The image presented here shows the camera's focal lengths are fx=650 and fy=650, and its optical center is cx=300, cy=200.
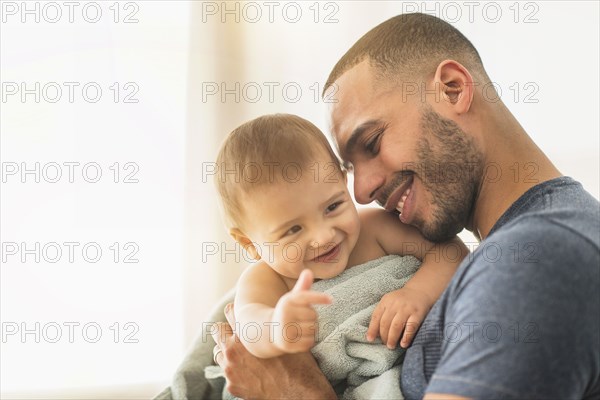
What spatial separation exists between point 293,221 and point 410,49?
516 millimetres

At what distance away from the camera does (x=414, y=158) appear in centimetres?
140

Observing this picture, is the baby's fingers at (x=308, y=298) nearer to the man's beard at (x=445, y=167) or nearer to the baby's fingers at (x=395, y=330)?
the baby's fingers at (x=395, y=330)

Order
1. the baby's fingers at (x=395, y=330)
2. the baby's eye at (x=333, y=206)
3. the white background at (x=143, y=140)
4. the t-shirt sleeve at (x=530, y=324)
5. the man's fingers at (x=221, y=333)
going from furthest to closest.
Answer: the white background at (x=143, y=140), the man's fingers at (x=221, y=333), the baby's eye at (x=333, y=206), the baby's fingers at (x=395, y=330), the t-shirt sleeve at (x=530, y=324)

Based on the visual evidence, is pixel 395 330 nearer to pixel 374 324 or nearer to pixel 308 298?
pixel 374 324

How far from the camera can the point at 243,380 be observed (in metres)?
1.31

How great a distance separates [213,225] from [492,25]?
1206mm

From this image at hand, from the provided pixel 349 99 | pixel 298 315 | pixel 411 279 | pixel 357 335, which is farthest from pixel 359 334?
pixel 349 99

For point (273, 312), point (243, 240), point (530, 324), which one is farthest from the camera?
point (243, 240)

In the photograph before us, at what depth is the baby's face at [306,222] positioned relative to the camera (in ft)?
4.08

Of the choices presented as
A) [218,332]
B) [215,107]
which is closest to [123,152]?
[215,107]

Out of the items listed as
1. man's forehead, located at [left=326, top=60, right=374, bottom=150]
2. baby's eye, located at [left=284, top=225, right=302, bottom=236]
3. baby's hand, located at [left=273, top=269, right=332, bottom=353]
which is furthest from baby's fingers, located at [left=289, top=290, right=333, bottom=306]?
man's forehead, located at [left=326, top=60, right=374, bottom=150]

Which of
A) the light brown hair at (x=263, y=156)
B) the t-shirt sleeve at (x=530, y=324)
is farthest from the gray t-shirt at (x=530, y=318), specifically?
the light brown hair at (x=263, y=156)

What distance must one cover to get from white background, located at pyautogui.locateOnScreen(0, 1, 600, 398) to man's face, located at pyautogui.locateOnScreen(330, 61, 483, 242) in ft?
2.90

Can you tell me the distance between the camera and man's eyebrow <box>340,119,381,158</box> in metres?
1.41
